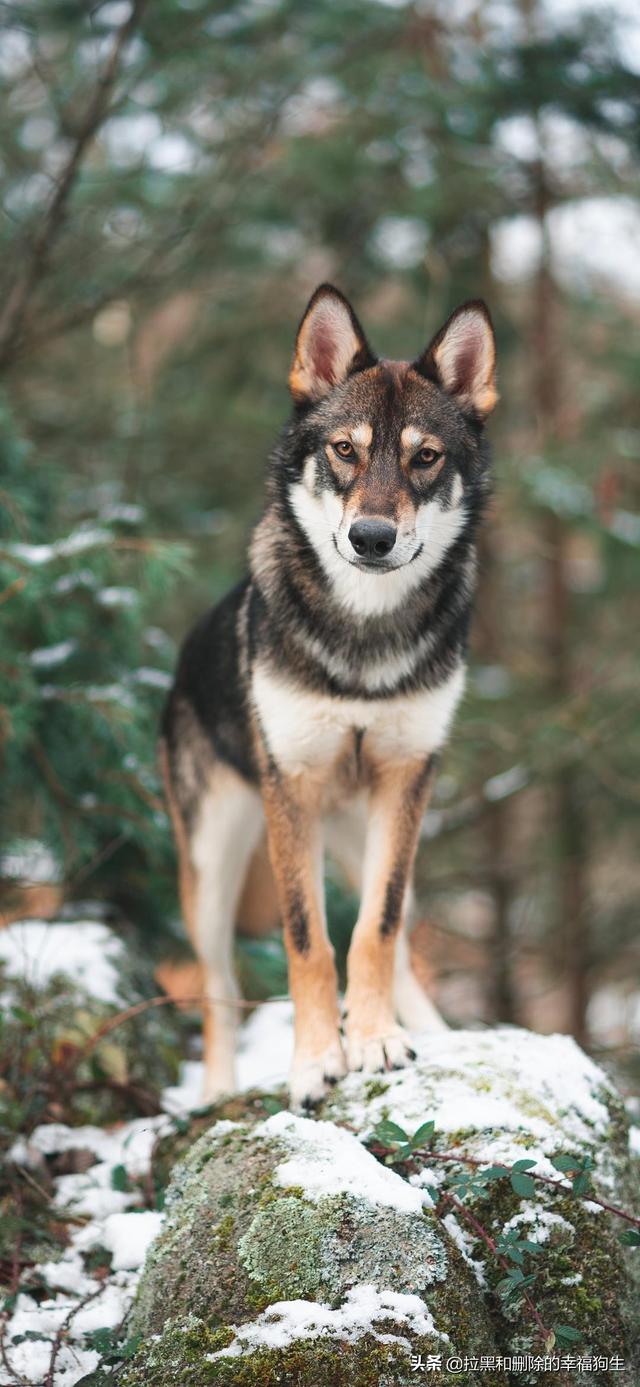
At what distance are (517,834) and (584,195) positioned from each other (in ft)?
21.5

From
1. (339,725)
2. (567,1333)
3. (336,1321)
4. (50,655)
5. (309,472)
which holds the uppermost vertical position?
(309,472)

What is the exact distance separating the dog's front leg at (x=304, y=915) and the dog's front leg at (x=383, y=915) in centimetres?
8

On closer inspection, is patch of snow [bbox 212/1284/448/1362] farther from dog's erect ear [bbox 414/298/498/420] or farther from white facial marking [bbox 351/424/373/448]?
dog's erect ear [bbox 414/298/498/420]

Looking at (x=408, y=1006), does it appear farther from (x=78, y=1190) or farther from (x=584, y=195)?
(x=584, y=195)

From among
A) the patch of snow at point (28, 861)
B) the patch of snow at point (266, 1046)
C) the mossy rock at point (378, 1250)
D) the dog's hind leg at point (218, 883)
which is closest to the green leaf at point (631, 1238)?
the mossy rock at point (378, 1250)

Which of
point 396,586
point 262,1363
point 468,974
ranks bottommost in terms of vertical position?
point 468,974

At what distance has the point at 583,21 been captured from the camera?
5.92 metres

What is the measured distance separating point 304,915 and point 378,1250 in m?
1.25

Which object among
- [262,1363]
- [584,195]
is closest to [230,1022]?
[262,1363]

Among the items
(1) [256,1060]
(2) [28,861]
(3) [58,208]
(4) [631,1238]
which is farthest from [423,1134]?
(3) [58,208]

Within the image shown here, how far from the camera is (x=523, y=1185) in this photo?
8.75ft

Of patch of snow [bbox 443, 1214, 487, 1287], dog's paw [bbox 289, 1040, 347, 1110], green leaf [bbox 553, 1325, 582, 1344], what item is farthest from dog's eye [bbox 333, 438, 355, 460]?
green leaf [bbox 553, 1325, 582, 1344]

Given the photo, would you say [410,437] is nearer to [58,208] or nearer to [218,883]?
[218,883]

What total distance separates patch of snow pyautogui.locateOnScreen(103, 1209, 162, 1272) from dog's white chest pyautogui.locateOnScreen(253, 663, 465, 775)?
4.60ft
